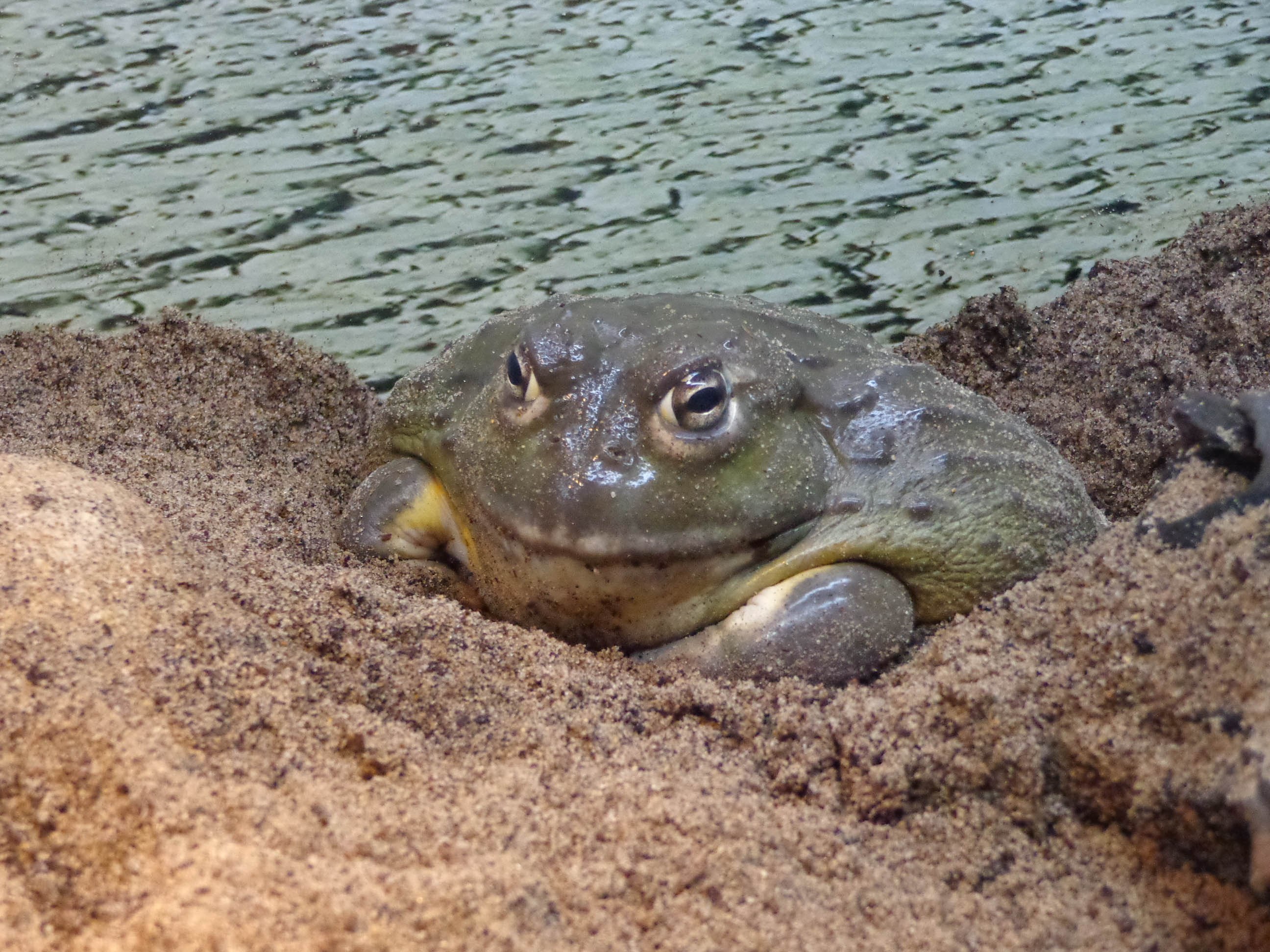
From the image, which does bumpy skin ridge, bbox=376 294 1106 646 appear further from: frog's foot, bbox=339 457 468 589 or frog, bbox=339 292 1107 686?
frog's foot, bbox=339 457 468 589

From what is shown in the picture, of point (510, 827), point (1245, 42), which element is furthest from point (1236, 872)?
point (1245, 42)

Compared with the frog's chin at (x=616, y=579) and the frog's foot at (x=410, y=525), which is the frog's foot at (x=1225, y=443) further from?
the frog's foot at (x=410, y=525)

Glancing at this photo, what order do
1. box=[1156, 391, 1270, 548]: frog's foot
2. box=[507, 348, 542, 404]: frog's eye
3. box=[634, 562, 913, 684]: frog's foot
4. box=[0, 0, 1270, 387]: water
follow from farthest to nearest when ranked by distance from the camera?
box=[0, 0, 1270, 387]: water
box=[507, 348, 542, 404]: frog's eye
box=[634, 562, 913, 684]: frog's foot
box=[1156, 391, 1270, 548]: frog's foot

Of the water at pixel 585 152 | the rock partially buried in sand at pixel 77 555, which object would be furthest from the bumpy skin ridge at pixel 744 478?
the water at pixel 585 152

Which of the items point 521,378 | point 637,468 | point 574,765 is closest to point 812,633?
point 637,468

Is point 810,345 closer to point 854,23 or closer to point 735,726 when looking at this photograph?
point 735,726

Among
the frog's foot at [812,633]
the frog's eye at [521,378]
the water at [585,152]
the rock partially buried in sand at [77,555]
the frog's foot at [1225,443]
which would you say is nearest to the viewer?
the rock partially buried in sand at [77,555]

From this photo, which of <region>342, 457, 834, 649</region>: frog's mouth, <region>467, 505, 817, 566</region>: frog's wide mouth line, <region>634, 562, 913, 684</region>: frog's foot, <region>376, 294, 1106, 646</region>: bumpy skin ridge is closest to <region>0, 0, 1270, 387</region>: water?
<region>376, 294, 1106, 646</region>: bumpy skin ridge
